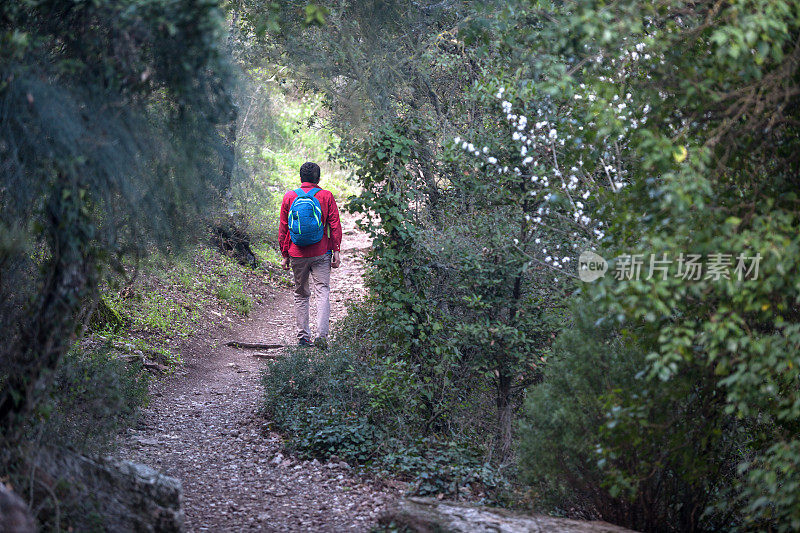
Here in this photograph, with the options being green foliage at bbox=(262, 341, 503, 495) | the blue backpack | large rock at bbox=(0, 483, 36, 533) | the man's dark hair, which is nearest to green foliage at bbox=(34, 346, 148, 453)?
large rock at bbox=(0, 483, 36, 533)

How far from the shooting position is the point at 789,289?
312 centimetres

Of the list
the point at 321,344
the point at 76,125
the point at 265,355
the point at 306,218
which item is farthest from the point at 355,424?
the point at 265,355

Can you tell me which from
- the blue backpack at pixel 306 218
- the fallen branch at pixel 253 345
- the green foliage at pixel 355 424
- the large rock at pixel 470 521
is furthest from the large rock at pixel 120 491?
the fallen branch at pixel 253 345

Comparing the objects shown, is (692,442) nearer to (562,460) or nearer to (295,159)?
(562,460)

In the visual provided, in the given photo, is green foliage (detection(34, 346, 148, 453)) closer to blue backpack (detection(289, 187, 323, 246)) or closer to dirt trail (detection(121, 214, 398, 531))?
dirt trail (detection(121, 214, 398, 531))

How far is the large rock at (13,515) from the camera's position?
2.96m

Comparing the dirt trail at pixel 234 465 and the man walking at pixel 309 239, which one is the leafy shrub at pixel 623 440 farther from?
the man walking at pixel 309 239

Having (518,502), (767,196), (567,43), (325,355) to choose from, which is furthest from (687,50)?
(325,355)

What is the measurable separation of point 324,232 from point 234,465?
3.56m

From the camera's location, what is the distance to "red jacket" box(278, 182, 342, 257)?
330 inches

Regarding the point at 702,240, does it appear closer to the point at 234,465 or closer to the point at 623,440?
the point at 623,440

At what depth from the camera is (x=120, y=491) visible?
3951mm

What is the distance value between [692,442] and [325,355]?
4.43 metres

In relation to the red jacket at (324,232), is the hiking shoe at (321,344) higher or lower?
lower
